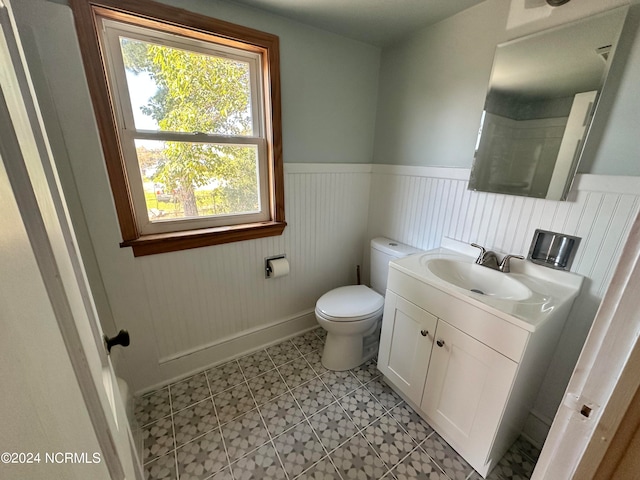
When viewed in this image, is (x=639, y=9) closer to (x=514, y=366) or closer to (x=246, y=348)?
(x=514, y=366)

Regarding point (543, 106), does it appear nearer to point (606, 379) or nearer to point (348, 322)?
point (606, 379)

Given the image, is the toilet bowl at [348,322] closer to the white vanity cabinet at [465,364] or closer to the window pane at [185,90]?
the white vanity cabinet at [465,364]

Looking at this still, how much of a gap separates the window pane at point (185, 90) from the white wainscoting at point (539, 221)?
111 cm

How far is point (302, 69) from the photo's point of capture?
1570 mm

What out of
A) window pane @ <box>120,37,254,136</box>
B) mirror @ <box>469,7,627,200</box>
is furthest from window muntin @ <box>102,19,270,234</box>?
mirror @ <box>469,7,627,200</box>

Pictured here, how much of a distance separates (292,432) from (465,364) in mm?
906

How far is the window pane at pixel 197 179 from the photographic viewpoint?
1349mm

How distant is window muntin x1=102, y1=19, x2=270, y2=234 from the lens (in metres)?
1.22

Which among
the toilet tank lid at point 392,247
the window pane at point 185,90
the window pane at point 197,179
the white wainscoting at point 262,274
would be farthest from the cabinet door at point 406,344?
the window pane at point 185,90

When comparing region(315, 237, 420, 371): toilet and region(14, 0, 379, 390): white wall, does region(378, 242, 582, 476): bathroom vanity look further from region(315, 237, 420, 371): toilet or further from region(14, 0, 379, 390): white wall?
region(14, 0, 379, 390): white wall

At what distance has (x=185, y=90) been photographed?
1.33 m

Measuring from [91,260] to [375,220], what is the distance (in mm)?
1759

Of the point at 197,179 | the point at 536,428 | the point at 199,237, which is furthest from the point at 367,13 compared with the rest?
the point at 536,428

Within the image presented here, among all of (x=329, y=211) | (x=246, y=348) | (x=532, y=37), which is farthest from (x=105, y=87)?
(x=532, y=37)
